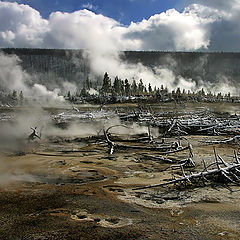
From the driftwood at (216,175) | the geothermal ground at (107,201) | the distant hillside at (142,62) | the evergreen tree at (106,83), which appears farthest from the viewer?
the distant hillside at (142,62)

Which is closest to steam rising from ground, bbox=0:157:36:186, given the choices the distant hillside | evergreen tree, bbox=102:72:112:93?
evergreen tree, bbox=102:72:112:93

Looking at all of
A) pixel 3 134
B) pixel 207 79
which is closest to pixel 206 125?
pixel 3 134

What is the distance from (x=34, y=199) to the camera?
5746 mm

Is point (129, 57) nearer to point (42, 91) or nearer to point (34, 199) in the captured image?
point (42, 91)

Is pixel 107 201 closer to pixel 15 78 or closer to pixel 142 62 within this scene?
pixel 15 78

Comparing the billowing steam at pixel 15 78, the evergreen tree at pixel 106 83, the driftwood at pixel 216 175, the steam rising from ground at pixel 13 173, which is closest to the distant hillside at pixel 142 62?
the billowing steam at pixel 15 78

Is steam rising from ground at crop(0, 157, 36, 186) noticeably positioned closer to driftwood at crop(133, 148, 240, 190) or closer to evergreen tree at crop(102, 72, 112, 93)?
driftwood at crop(133, 148, 240, 190)

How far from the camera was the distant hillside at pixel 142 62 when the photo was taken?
116000 mm

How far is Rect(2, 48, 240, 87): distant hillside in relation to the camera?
116000 millimetres

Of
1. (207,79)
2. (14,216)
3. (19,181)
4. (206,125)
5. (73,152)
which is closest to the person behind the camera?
(14,216)

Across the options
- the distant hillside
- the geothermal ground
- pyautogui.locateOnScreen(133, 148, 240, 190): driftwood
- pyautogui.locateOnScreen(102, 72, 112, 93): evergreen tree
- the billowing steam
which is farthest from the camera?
the distant hillside

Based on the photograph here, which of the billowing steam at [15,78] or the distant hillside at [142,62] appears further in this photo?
the distant hillside at [142,62]

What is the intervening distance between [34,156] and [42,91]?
80.5 meters

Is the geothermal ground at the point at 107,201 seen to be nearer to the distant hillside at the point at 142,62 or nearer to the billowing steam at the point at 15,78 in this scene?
the billowing steam at the point at 15,78
